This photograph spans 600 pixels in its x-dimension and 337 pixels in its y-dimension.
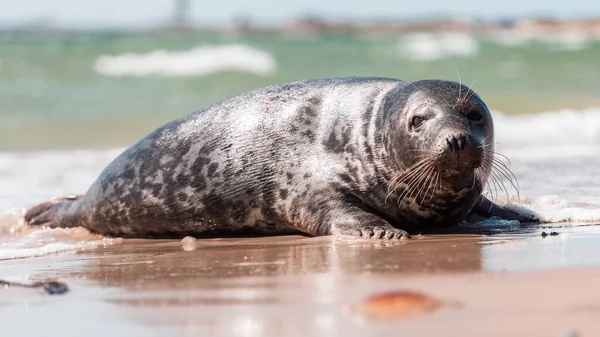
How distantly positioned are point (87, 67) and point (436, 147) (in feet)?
61.5

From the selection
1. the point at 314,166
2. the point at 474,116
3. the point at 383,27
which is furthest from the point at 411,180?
the point at 383,27

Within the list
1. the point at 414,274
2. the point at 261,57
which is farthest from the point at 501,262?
the point at 261,57

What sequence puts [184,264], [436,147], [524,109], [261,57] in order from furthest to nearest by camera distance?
[261,57] < [524,109] < [436,147] < [184,264]

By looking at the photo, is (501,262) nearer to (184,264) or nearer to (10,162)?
(184,264)

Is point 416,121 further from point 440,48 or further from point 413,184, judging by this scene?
point 440,48

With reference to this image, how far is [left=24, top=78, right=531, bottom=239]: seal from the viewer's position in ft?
17.2

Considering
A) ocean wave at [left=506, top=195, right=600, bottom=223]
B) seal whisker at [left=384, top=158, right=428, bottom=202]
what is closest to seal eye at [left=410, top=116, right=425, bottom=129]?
seal whisker at [left=384, top=158, right=428, bottom=202]

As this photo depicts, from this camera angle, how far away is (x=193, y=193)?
19.2 ft

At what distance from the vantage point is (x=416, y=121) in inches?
208

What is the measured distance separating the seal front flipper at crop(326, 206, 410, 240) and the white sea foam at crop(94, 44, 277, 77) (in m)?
16.8

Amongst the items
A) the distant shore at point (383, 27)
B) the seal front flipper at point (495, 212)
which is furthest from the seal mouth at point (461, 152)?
the distant shore at point (383, 27)

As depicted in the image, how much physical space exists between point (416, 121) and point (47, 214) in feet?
8.34

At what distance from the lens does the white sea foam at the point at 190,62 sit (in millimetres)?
22859

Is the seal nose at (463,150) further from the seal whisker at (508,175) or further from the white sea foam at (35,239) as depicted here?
the white sea foam at (35,239)
